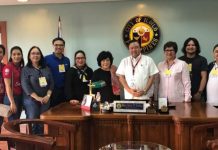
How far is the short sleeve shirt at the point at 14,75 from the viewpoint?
3428 mm

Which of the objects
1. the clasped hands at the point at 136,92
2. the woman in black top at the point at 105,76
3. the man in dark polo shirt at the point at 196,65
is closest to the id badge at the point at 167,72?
the clasped hands at the point at 136,92

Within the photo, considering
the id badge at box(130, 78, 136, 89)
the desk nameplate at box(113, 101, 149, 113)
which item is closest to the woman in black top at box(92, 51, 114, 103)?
the id badge at box(130, 78, 136, 89)

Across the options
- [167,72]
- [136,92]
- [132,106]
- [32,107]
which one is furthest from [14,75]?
[167,72]

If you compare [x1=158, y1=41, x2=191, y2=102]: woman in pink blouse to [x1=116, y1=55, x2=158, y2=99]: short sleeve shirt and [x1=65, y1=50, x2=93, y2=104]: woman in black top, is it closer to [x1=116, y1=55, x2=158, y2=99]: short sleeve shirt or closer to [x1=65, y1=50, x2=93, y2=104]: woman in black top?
[x1=116, y1=55, x2=158, y2=99]: short sleeve shirt

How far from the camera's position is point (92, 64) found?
5352 millimetres

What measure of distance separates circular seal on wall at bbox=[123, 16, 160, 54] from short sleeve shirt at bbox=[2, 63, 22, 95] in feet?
7.42

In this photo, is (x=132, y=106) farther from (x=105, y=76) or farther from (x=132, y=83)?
(x=105, y=76)

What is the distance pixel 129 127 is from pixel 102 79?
1.07 metres

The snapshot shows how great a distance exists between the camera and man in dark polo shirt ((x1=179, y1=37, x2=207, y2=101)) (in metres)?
3.84

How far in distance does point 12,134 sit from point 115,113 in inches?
44.9

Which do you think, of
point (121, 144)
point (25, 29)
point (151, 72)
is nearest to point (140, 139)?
point (121, 144)

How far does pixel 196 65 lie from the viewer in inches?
151

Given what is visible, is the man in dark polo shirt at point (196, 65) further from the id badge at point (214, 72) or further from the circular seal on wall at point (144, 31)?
the circular seal on wall at point (144, 31)

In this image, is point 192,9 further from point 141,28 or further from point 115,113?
point 115,113
